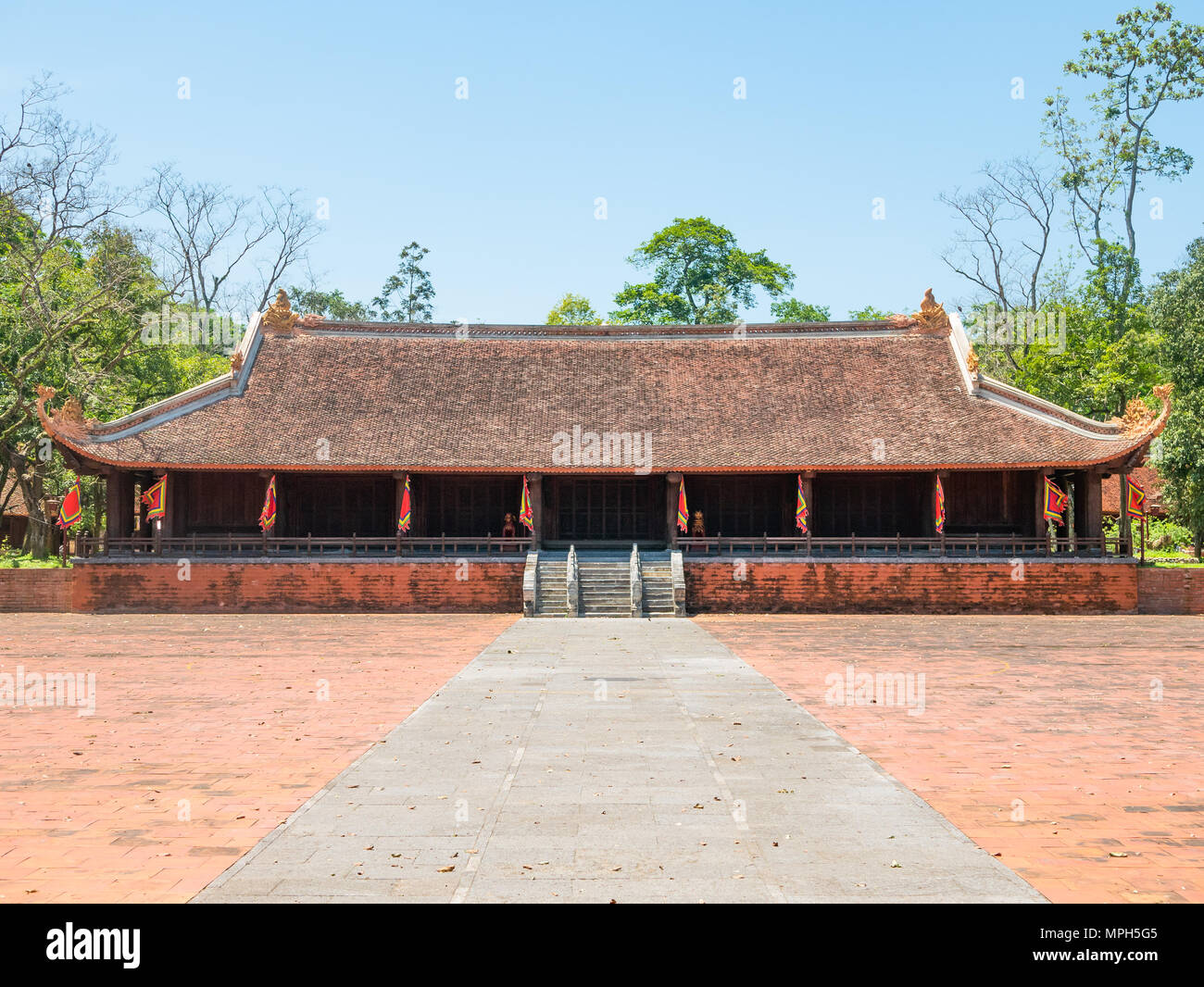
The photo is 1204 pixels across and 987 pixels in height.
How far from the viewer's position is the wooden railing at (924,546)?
88.7ft

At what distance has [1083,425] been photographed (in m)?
28.0

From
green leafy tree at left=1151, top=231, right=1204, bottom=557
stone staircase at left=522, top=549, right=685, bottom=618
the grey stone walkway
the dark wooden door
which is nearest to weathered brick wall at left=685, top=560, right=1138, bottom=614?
stone staircase at left=522, top=549, right=685, bottom=618

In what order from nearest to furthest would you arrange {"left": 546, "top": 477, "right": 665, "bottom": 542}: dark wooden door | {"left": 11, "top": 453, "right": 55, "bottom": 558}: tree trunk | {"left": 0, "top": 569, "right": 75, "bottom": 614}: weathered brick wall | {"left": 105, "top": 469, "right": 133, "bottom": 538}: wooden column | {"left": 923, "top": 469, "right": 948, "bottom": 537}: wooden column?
{"left": 0, "top": 569, "right": 75, "bottom": 614}: weathered brick wall < {"left": 923, "top": 469, "right": 948, "bottom": 537}: wooden column < {"left": 105, "top": 469, "right": 133, "bottom": 538}: wooden column < {"left": 546, "top": 477, "right": 665, "bottom": 542}: dark wooden door < {"left": 11, "top": 453, "right": 55, "bottom": 558}: tree trunk

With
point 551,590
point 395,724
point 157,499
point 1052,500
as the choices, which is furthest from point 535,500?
point 395,724

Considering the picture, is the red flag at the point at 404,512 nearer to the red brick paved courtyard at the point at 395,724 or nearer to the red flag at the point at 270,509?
the red flag at the point at 270,509

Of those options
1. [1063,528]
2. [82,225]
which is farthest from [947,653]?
[82,225]

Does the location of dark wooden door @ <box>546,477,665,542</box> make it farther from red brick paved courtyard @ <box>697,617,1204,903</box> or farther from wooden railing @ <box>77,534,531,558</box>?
red brick paved courtyard @ <box>697,617,1204,903</box>

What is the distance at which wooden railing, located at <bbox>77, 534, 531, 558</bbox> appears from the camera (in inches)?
1064

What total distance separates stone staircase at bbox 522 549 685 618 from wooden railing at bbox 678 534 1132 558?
5.69ft

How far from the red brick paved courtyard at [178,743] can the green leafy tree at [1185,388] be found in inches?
1020

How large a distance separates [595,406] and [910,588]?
1072 centimetres

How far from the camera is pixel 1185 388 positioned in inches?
1325

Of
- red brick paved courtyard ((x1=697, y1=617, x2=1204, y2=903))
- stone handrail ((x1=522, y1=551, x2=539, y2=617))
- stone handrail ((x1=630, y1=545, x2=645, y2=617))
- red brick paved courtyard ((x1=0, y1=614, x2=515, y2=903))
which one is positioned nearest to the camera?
red brick paved courtyard ((x1=0, y1=614, x2=515, y2=903))

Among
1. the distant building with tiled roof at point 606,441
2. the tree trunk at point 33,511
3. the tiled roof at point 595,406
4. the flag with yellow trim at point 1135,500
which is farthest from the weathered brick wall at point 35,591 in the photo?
the flag with yellow trim at point 1135,500
